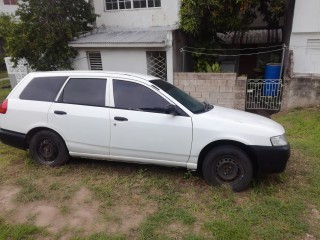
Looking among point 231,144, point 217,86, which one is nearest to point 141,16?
point 217,86

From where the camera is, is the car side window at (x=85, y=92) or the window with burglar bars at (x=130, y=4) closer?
the car side window at (x=85, y=92)

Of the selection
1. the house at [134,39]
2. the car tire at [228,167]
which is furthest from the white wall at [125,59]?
the car tire at [228,167]

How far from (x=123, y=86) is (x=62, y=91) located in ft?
3.45

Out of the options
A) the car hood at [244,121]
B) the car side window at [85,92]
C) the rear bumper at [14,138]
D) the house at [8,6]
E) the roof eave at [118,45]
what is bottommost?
the rear bumper at [14,138]

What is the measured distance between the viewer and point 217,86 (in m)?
8.60

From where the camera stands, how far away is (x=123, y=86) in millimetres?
4371

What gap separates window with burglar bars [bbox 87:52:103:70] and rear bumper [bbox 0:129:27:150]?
585 cm

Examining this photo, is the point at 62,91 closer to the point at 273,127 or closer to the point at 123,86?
the point at 123,86

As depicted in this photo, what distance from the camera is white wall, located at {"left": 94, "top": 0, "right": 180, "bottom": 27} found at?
1009 cm

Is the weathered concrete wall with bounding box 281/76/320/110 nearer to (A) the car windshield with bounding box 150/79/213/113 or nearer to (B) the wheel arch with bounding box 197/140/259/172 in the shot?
(A) the car windshield with bounding box 150/79/213/113

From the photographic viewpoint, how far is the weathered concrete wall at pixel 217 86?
27.8 feet

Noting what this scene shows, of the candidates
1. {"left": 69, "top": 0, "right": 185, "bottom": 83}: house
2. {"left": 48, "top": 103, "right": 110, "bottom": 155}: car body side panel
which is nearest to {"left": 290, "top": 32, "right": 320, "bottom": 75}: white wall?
{"left": 69, "top": 0, "right": 185, "bottom": 83}: house

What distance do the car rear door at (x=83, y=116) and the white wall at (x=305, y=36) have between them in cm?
712

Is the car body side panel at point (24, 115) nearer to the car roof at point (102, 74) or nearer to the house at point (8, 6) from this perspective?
the car roof at point (102, 74)
